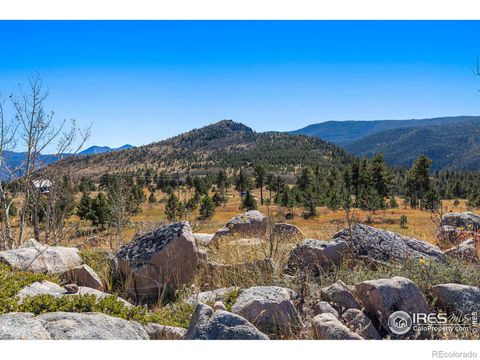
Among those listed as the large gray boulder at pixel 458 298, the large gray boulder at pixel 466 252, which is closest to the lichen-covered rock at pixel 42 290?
the large gray boulder at pixel 458 298

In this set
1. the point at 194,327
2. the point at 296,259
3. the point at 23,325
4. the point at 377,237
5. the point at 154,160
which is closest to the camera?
the point at 23,325

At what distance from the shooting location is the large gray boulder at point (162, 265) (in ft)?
22.9

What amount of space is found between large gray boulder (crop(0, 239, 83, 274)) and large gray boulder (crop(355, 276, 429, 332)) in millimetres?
5286

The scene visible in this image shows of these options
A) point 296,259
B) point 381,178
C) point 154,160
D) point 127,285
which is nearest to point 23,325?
point 127,285

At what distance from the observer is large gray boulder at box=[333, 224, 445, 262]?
7.01 meters

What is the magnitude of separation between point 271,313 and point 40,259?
4825 mm

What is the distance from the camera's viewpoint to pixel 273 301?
4.79 m

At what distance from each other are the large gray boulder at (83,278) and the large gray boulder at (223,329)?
3168 millimetres

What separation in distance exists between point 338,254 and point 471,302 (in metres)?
2.25

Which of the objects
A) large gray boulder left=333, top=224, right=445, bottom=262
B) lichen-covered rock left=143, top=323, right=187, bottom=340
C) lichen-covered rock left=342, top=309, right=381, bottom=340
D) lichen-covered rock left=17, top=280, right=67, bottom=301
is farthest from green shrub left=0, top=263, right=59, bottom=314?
large gray boulder left=333, top=224, right=445, bottom=262

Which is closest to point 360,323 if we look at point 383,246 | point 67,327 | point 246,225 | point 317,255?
point 317,255

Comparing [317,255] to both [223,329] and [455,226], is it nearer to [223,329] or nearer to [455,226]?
[223,329]

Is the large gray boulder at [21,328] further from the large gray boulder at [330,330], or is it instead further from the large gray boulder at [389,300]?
the large gray boulder at [389,300]

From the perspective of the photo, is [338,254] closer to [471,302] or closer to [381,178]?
[471,302]
